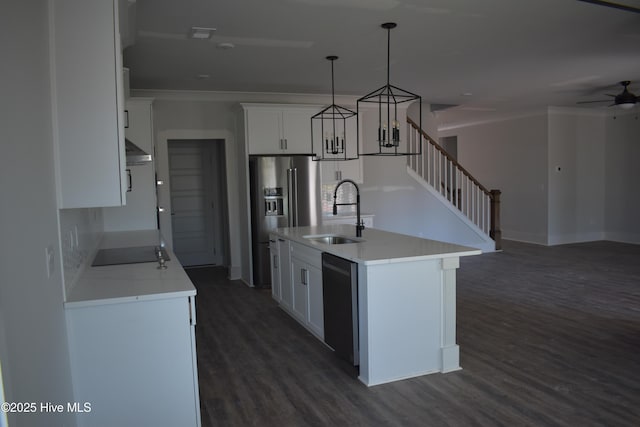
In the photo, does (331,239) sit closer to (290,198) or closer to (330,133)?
(290,198)

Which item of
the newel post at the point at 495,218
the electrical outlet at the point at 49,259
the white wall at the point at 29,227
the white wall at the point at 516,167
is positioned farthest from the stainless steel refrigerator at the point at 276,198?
the white wall at the point at 516,167

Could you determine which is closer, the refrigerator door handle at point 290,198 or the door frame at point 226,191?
the refrigerator door handle at point 290,198

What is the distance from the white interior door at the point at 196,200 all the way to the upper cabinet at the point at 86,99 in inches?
204

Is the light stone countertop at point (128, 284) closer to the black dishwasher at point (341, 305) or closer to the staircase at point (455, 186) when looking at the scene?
the black dishwasher at point (341, 305)

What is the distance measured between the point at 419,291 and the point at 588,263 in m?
5.26

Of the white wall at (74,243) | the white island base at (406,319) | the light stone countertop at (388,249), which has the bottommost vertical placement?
the white island base at (406,319)

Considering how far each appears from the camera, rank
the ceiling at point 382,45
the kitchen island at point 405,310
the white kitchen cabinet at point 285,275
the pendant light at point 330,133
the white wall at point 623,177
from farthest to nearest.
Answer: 1. the white wall at point 623,177
2. the pendant light at point 330,133
3. the white kitchen cabinet at point 285,275
4. the ceiling at point 382,45
5. the kitchen island at point 405,310

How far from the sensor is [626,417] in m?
2.78

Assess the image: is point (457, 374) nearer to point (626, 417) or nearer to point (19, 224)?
point (626, 417)

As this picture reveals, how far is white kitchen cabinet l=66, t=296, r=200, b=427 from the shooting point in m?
2.39

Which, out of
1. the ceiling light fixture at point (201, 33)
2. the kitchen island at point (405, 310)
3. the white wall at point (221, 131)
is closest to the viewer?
the kitchen island at point (405, 310)

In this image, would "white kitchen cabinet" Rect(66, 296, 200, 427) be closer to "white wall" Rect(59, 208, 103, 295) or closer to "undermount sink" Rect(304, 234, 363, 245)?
"white wall" Rect(59, 208, 103, 295)

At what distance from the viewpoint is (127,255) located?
3.62 meters

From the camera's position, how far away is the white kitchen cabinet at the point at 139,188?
16.9 ft
